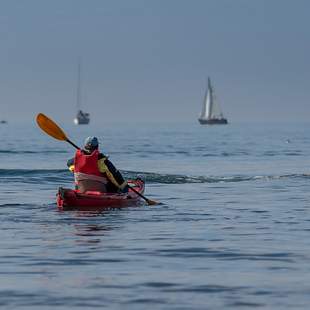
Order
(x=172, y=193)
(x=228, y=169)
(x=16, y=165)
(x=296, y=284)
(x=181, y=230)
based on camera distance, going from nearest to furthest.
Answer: (x=296, y=284)
(x=181, y=230)
(x=172, y=193)
(x=228, y=169)
(x=16, y=165)

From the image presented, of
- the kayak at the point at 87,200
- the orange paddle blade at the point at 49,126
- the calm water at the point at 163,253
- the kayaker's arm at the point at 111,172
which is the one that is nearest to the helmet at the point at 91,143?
the kayaker's arm at the point at 111,172

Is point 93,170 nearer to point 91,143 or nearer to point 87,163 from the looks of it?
point 87,163

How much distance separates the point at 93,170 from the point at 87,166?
0.62 feet

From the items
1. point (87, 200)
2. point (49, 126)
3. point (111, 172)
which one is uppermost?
point (49, 126)

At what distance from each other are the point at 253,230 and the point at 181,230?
1433mm

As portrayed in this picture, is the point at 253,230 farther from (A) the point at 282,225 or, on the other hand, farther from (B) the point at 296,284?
(B) the point at 296,284

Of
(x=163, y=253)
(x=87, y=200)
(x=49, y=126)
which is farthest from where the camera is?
(x=49, y=126)

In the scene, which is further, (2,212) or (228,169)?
(228,169)

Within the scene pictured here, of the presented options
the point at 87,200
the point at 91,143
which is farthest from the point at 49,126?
the point at 87,200

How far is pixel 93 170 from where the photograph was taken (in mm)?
26922

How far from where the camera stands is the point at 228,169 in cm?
5350

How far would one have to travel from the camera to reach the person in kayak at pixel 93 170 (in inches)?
1058

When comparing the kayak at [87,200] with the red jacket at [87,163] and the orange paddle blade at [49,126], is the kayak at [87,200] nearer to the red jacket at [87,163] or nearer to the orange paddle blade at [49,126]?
the red jacket at [87,163]

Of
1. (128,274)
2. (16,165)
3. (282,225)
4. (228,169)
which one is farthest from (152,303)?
(16,165)
